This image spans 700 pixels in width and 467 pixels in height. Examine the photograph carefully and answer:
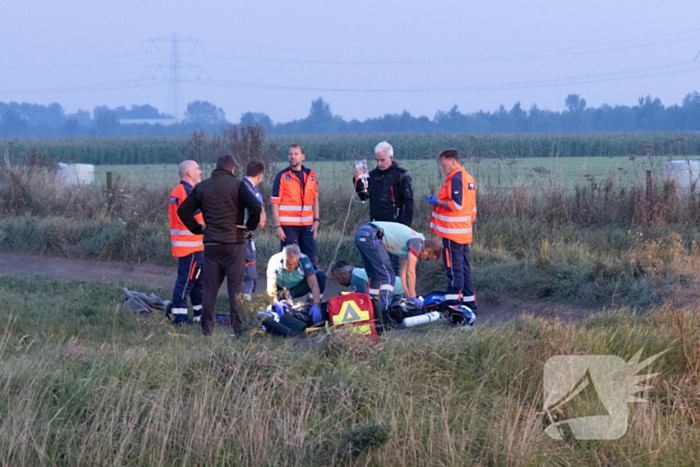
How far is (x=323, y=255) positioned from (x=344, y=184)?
3745 mm

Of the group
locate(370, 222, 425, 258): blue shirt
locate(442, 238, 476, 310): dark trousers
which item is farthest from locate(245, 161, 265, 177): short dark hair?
locate(442, 238, 476, 310): dark trousers

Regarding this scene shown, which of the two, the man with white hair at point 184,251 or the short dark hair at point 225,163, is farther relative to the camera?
the man with white hair at point 184,251

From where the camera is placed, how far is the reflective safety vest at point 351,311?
584 centimetres

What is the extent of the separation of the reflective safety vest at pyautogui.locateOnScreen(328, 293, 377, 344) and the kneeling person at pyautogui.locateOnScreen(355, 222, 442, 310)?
943 millimetres

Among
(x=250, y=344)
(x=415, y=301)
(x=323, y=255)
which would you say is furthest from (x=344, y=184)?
(x=250, y=344)

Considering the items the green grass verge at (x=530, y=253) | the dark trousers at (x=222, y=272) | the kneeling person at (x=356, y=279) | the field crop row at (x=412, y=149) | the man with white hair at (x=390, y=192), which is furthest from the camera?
the field crop row at (x=412, y=149)

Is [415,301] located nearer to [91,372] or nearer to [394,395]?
[394,395]

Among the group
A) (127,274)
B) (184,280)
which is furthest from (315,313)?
(127,274)

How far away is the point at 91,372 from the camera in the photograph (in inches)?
176

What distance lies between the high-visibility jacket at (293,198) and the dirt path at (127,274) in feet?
4.96

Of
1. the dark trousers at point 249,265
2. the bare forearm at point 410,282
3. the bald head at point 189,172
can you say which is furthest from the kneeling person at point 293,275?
the bald head at point 189,172

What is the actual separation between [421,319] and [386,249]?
3.22 ft

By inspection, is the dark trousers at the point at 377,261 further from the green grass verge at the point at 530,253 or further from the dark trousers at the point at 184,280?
the green grass verge at the point at 530,253

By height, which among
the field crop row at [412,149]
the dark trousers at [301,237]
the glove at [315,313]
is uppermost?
the field crop row at [412,149]
